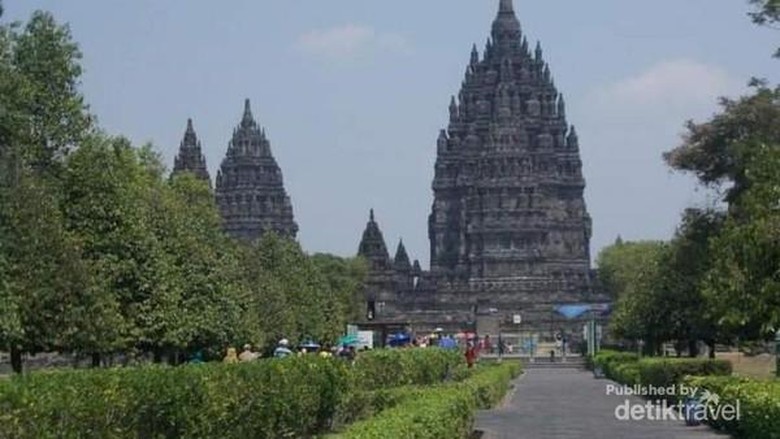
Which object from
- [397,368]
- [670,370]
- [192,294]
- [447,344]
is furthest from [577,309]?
[397,368]

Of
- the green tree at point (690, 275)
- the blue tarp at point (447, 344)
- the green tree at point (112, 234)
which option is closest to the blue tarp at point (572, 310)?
the blue tarp at point (447, 344)

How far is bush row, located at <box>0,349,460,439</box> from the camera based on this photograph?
1248 centimetres

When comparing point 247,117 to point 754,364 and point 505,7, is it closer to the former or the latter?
point 505,7

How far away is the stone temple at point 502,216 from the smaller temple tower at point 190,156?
1881cm

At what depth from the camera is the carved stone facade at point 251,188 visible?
135125 mm

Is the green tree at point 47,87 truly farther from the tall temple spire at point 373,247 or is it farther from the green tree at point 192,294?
the tall temple spire at point 373,247

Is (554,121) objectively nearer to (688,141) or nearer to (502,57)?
(502,57)

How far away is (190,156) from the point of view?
4946 inches

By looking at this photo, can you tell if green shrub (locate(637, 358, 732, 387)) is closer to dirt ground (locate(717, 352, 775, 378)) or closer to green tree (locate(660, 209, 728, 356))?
green tree (locate(660, 209, 728, 356))

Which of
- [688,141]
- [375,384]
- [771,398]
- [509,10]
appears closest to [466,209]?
[509,10]

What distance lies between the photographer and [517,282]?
127562mm

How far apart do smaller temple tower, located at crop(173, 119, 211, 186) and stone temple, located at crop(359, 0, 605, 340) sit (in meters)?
18.8

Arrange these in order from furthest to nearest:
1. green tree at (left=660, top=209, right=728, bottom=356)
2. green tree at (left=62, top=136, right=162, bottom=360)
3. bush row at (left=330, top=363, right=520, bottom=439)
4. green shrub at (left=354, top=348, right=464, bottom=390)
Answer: green tree at (left=660, top=209, right=728, bottom=356), green tree at (left=62, top=136, right=162, bottom=360), green shrub at (left=354, top=348, right=464, bottom=390), bush row at (left=330, top=363, right=520, bottom=439)

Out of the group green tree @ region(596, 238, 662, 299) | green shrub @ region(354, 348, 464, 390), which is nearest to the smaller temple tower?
green tree @ region(596, 238, 662, 299)
